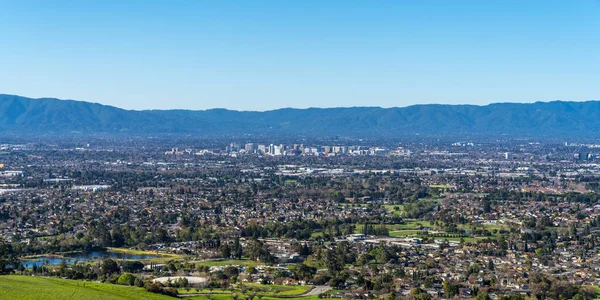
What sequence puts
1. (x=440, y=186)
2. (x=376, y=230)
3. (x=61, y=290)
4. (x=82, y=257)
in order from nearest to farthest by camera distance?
1. (x=61, y=290)
2. (x=82, y=257)
3. (x=376, y=230)
4. (x=440, y=186)

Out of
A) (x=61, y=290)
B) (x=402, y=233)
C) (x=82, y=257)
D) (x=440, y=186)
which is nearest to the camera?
(x=61, y=290)

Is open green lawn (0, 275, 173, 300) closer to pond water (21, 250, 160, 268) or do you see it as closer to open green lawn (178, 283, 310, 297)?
open green lawn (178, 283, 310, 297)

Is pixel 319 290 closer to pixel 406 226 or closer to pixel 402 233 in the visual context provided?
pixel 402 233

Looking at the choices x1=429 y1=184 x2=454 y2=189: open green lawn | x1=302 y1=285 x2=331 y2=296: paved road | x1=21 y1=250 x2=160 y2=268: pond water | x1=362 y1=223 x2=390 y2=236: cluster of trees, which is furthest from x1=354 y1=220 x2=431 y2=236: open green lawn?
x1=429 y1=184 x2=454 y2=189: open green lawn

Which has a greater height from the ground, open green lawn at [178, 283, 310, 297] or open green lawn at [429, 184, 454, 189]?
open green lawn at [429, 184, 454, 189]

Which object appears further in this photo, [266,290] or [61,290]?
[266,290]

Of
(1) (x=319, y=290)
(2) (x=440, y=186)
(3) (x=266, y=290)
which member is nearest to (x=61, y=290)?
(3) (x=266, y=290)

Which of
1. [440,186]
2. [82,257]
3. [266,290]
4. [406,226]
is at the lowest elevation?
[82,257]

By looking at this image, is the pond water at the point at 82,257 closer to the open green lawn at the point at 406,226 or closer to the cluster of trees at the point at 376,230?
the cluster of trees at the point at 376,230
